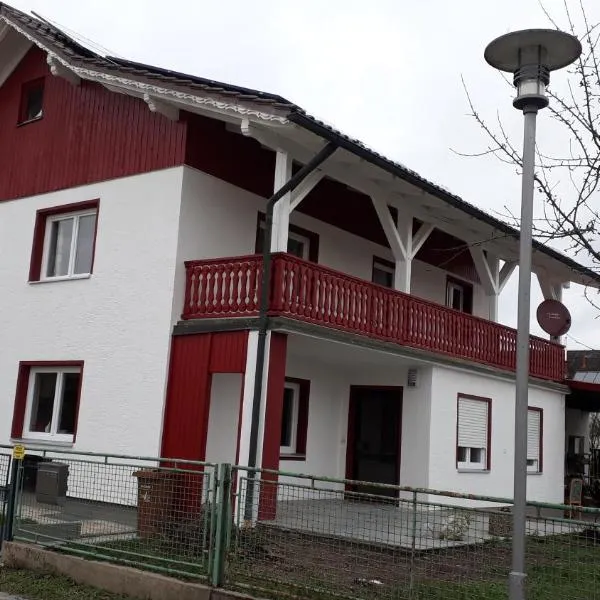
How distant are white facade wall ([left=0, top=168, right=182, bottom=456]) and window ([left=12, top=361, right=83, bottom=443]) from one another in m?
0.20

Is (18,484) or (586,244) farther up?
(586,244)

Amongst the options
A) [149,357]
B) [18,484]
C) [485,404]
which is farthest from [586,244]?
[485,404]

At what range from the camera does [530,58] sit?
18.7 ft

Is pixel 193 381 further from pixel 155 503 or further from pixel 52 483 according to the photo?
pixel 155 503

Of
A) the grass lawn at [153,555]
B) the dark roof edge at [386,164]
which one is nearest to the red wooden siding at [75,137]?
the dark roof edge at [386,164]

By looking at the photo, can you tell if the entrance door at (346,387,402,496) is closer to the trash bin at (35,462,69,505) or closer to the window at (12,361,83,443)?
the window at (12,361,83,443)

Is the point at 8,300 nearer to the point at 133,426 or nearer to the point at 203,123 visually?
the point at 133,426

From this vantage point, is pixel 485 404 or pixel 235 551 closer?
pixel 235 551

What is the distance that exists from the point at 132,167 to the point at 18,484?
19.5ft

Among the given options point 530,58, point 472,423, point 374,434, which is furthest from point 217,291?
point 530,58

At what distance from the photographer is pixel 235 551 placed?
23.9 ft

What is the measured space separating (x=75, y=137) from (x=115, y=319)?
3.64m

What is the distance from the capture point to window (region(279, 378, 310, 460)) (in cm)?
1456

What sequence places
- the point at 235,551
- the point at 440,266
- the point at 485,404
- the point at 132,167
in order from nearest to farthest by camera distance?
the point at 235,551
the point at 132,167
the point at 485,404
the point at 440,266
